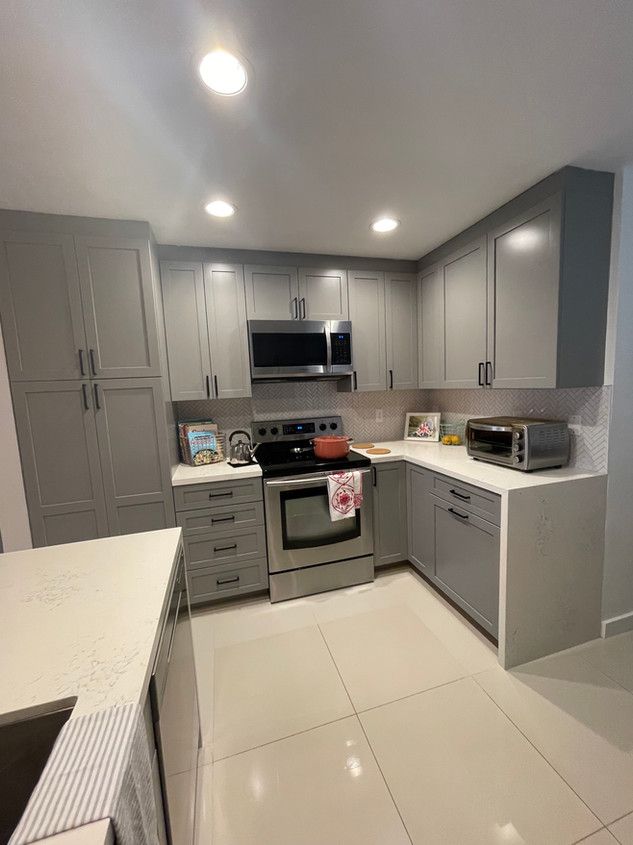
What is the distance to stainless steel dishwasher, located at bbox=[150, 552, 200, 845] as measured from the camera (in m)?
0.79

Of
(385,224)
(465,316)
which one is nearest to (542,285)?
(465,316)

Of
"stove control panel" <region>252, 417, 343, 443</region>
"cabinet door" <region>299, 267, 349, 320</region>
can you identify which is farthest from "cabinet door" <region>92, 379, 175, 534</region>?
"cabinet door" <region>299, 267, 349, 320</region>

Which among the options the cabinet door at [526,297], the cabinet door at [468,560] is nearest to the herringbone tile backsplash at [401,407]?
the cabinet door at [526,297]

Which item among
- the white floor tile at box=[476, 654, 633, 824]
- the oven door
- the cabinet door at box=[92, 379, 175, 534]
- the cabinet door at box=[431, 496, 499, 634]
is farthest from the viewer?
the oven door

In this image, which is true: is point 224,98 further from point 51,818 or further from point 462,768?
point 462,768

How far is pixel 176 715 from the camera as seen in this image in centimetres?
96

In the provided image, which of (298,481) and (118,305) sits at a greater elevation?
(118,305)

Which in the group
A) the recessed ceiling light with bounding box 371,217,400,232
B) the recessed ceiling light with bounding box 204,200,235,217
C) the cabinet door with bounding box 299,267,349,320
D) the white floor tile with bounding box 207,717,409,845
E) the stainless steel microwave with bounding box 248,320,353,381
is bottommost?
the white floor tile with bounding box 207,717,409,845

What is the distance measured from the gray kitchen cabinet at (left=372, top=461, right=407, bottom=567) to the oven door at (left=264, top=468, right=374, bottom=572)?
105 millimetres

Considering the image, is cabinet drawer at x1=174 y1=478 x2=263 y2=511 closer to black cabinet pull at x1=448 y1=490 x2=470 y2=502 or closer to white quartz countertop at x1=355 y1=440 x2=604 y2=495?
white quartz countertop at x1=355 y1=440 x2=604 y2=495

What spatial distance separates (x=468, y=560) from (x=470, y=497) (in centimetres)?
37

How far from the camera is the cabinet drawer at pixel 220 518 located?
2.18m

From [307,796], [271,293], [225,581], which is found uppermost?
[271,293]

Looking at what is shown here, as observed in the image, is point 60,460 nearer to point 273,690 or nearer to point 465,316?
point 273,690
